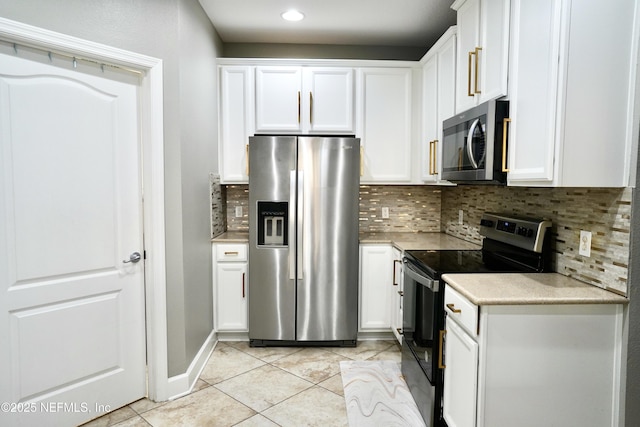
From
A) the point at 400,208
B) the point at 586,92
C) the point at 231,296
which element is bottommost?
the point at 231,296

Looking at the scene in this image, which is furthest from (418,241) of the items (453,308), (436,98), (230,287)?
(230,287)

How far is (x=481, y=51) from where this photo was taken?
204 centimetres

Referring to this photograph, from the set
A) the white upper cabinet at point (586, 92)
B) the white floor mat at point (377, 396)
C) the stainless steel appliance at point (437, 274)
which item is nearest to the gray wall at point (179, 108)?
the white floor mat at point (377, 396)

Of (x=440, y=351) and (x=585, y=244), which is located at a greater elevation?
(x=585, y=244)

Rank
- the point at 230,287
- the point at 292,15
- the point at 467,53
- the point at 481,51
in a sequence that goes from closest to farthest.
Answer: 1. the point at 481,51
2. the point at 467,53
3. the point at 292,15
4. the point at 230,287

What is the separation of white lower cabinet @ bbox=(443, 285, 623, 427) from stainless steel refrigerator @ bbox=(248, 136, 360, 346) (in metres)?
1.55

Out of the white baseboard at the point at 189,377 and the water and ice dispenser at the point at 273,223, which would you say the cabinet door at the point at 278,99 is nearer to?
the water and ice dispenser at the point at 273,223

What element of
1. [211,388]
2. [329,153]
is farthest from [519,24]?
[211,388]

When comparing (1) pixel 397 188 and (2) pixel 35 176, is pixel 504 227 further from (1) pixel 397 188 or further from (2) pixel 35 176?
(2) pixel 35 176

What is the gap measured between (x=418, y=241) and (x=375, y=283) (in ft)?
1.69

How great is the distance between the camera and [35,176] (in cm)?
180

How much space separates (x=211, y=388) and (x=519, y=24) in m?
2.75

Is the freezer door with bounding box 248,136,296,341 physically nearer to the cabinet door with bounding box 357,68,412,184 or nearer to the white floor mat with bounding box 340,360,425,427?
the white floor mat with bounding box 340,360,425,427

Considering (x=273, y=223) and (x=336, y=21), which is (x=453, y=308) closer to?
(x=273, y=223)
